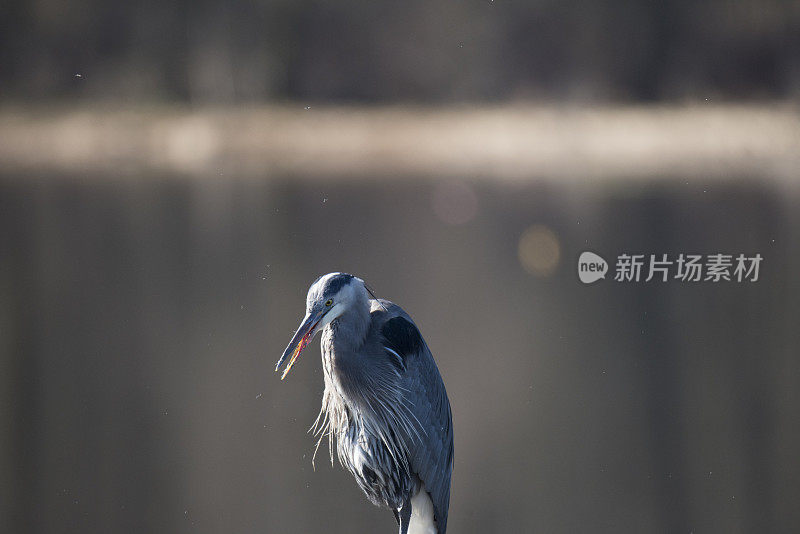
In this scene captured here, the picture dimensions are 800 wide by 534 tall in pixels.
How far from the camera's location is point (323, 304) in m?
1.54

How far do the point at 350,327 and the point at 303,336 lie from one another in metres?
0.17

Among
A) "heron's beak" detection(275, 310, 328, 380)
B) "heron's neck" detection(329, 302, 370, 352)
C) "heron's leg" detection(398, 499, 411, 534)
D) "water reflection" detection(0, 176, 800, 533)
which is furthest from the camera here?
"water reflection" detection(0, 176, 800, 533)

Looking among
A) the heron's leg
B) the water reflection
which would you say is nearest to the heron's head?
the heron's leg

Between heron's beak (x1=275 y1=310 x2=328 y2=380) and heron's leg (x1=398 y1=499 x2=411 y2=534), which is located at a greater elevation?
heron's beak (x1=275 y1=310 x2=328 y2=380)

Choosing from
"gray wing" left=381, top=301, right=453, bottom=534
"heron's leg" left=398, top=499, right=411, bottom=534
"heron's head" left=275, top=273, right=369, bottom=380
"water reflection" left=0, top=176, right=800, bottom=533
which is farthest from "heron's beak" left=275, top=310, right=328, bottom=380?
"water reflection" left=0, top=176, right=800, bottom=533

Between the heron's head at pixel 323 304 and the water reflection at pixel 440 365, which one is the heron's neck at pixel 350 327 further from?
the water reflection at pixel 440 365

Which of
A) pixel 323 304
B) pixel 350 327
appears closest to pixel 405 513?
pixel 350 327

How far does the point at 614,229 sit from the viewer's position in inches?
190

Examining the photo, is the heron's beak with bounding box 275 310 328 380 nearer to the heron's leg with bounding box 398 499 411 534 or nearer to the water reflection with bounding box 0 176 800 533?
the heron's leg with bounding box 398 499 411 534

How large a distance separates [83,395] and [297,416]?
0.85m

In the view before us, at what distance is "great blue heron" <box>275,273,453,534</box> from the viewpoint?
66.1 inches

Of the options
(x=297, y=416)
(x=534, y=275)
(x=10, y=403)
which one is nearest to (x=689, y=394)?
(x=534, y=275)

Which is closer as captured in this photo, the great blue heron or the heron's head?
the heron's head

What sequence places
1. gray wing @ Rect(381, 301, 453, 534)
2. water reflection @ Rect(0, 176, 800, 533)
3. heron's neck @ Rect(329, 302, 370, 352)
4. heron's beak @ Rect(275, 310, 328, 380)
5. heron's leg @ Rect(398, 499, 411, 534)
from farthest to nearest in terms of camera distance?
water reflection @ Rect(0, 176, 800, 533), heron's leg @ Rect(398, 499, 411, 534), gray wing @ Rect(381, 301, 453, 534), heron's neck @ Rect(329, 302, 370, 352), heron's beak @ Rect(275, 310, 328, 380)
